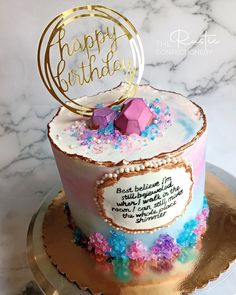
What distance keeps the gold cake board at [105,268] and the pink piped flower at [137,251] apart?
5 centimetres

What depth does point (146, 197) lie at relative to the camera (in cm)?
104

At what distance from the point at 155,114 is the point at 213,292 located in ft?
1.31

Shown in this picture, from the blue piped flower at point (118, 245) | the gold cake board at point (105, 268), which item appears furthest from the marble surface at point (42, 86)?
the blue piped flower at point (118, 245)

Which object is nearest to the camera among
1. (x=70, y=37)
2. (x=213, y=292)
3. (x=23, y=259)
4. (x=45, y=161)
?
(x=213, y=292)

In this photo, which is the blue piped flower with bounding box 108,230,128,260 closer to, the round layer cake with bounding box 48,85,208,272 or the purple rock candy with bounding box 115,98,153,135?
the round layer cake with bounding box 48,85,208,272

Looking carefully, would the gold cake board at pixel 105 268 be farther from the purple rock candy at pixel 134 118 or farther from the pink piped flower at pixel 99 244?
the purple rock candy at pixel 134 118

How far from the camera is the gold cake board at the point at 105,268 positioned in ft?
3.49

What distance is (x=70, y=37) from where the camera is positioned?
1509mm

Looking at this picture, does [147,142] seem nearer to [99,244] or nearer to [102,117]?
[102,117]

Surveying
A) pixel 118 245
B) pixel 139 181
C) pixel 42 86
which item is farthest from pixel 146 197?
pixel 42 86

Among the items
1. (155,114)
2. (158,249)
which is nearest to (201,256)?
(158,249)

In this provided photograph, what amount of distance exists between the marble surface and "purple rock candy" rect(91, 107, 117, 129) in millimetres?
476

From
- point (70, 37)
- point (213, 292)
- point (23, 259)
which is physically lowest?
point (23, 259)

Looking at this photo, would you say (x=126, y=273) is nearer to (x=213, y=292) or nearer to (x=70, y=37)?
(x=213, y=292)
